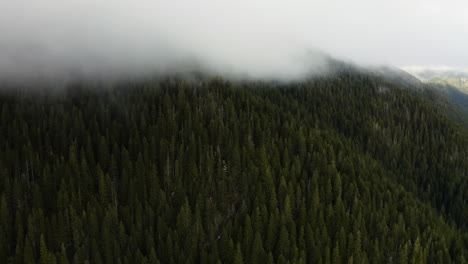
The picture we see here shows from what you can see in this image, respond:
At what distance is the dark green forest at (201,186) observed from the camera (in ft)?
319

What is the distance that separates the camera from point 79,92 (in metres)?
184

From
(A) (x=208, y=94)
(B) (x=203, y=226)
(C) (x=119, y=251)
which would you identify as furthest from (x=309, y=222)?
(A) (x=208, y=94)

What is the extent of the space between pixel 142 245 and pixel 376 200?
3404 inches

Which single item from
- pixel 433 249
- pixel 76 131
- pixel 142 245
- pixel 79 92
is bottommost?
pixel 433 249

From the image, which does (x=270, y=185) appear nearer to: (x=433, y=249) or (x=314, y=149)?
(x=314, y=149)

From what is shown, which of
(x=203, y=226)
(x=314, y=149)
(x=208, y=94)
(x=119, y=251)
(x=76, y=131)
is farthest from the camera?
(x=208, y=94)

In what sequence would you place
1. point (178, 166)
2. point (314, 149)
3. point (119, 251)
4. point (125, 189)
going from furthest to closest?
1. point (314, 149)
2. point (178, 166)
3. point (125, 189)
4. point (119, 251)

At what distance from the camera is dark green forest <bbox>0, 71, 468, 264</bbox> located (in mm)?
97188

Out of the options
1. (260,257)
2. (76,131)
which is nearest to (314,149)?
(260,257)

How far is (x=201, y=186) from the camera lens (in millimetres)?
120250

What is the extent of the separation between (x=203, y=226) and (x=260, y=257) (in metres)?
22.0

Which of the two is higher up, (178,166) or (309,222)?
(178,166)

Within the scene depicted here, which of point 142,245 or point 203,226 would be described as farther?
point 203,226

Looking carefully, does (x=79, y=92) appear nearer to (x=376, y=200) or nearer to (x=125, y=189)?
(x=125, y=189)
